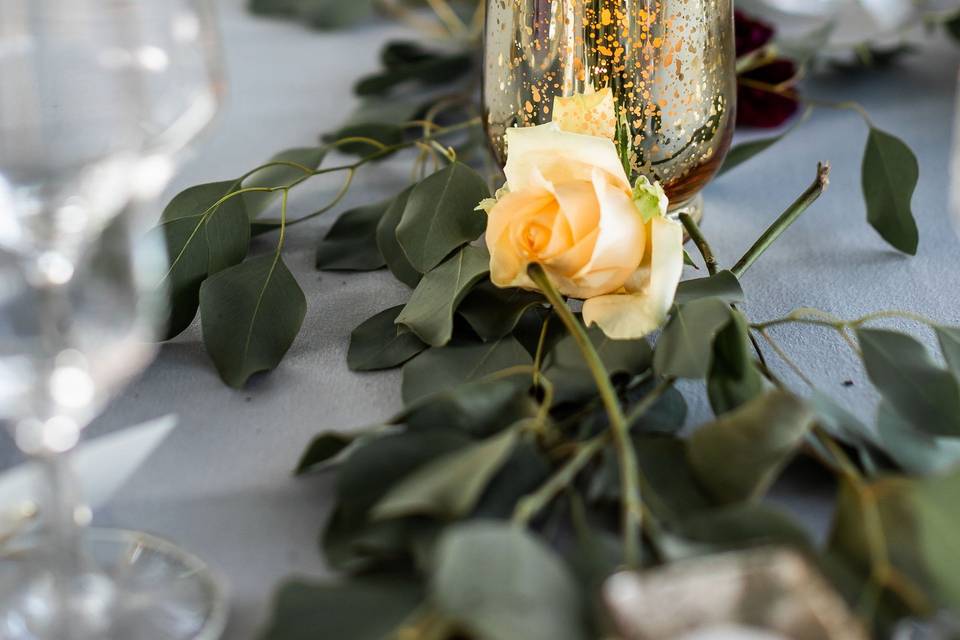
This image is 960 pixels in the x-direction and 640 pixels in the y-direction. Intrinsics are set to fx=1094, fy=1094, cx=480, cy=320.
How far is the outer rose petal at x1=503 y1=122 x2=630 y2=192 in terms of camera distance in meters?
0.30

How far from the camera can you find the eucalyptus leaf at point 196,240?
1.16ft

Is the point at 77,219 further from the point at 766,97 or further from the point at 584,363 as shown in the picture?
the point at 766,97

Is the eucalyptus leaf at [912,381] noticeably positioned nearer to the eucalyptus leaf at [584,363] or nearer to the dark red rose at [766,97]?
the eucalyptus leaf at [584,363]

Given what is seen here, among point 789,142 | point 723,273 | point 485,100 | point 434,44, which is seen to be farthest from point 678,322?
point 434,44

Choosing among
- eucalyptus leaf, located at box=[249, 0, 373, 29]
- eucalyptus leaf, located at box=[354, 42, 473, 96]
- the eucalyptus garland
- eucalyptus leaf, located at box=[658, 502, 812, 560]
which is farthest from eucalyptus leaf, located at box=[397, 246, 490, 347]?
eucalyptus leaf, located at box=[249, 0, 373, 29]

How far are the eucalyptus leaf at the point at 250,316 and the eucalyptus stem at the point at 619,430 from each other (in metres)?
0.09

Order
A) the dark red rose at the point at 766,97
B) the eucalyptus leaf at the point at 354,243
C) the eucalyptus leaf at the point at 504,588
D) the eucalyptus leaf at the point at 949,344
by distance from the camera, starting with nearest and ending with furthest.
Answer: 1. the eucalyptus leaf at the point at 504,588
2. the eucalyptus leaf at the point at 949,344
3. the eucalyptus leaf at the point at 354,243
4. the dark red rose at the point at 766,97

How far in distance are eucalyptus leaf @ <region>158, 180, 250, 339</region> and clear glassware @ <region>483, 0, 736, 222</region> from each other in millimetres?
106

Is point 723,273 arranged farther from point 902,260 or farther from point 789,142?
point 789,142

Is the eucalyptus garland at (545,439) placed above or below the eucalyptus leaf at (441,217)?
below

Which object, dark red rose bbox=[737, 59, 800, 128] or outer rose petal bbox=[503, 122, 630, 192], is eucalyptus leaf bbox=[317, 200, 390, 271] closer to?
outer rose petal bbox=[503, 122, 630, 192]

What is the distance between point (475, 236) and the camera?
352 millimetres

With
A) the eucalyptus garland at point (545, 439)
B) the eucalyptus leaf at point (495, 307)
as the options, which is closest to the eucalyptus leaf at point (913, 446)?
the eucalyptus garland at point (545, 439)

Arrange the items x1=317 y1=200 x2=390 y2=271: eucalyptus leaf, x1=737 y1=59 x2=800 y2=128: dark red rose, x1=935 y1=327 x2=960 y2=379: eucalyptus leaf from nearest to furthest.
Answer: x1=935 y1=327 x2=960 y2=379: eucalyptus leaf, x1=317 y1=200 x2=390 y2=271: eucalyptus leaf, x1=737 y1=59 x2=800 y2=128: dark red rose
